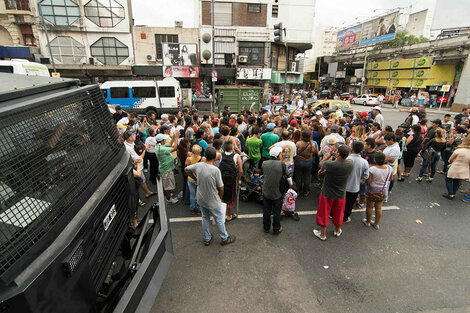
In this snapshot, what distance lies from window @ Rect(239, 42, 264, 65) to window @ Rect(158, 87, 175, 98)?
40.8ft

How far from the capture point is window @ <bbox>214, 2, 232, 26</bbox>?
2508cm

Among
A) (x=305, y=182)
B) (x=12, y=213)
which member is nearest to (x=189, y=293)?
(x=12, y=213)

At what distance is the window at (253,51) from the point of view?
26531mm

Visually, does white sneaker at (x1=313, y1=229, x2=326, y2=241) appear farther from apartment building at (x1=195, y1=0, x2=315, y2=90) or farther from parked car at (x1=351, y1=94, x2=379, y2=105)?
parked car at (x1=351, y1=94, x2=379, y2=105)

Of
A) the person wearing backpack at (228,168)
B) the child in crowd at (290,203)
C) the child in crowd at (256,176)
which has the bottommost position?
the child in crowd at (290,203)

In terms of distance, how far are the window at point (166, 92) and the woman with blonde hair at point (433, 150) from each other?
14.8m

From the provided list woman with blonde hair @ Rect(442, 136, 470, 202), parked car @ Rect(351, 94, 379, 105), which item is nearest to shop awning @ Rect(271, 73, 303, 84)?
parked car @ Rect(351, 94, 379, 105)

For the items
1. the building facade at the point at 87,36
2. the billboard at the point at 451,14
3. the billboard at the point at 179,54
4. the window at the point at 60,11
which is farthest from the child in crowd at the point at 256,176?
the billboard at the point at 451,14

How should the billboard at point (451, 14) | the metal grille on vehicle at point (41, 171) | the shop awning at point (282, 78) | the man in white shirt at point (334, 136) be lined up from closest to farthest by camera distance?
1. the metal grille on vehicle at point (41, 171)
2. the man in white shirt at point (334, 136)
3. the billboard at point (451, 14)
4. the shop awning at point (282, 78)

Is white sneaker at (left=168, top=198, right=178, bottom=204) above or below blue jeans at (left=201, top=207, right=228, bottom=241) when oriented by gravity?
below

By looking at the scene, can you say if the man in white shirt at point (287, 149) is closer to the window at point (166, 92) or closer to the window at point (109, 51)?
the window at point (166, 92)

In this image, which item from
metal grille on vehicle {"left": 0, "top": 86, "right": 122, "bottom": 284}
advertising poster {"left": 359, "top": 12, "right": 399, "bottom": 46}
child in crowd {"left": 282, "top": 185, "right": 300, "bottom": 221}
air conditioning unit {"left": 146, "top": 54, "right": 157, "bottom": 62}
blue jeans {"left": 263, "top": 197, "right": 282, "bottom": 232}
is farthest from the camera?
advertising poster {"left": 359, "top": 12, "right": 399, "bottom": 46}

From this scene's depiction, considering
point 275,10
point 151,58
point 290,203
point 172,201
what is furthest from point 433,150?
point 275,10

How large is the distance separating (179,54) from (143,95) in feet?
30.6
